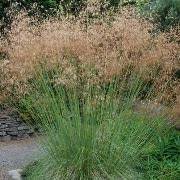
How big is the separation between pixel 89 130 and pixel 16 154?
2602 millimetres

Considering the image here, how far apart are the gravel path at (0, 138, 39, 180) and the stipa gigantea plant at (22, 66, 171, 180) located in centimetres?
114

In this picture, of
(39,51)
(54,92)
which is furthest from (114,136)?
(39,51)

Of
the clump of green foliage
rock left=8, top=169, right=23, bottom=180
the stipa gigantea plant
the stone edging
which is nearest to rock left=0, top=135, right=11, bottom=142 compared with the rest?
the stone edging

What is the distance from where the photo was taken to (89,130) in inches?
183

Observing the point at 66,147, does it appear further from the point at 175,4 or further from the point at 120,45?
the point at 175,4

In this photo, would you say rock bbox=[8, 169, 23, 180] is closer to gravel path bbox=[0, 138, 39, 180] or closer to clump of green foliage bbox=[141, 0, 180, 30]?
gravel path bbox=[0, 138, 39, 180]

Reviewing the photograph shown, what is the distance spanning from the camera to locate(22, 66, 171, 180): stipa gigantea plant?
4.63 m

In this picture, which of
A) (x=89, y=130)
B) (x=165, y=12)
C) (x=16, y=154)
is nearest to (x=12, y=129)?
(x=16, y=154)

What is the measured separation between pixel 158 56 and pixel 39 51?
1.23m

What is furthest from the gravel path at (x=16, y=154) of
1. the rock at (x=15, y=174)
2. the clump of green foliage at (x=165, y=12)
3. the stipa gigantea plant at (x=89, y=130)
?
the clump of green foliage at (x=165, y=12)

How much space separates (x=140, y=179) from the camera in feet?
16.0

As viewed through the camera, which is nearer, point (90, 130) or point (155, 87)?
point (90, 130)

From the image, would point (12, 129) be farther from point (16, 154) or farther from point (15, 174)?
point (15, 174)

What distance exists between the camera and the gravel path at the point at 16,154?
246 inches
